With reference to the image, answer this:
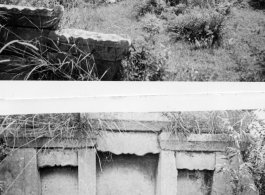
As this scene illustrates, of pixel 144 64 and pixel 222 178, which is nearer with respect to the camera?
pixel 222 178

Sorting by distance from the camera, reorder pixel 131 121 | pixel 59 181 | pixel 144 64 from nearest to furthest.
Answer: pixel 131 121
pixel 59 181
pixel 144 64

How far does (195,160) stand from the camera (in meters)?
3.05

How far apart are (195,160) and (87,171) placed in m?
1.02

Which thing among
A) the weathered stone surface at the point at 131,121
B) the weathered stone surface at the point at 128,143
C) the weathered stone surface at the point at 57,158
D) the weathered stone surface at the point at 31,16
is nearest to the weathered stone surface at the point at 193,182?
the weathered stone surface at the point at 128,143

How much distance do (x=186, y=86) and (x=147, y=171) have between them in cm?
118

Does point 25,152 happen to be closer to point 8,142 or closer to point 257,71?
point 8,142

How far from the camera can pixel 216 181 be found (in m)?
3.05

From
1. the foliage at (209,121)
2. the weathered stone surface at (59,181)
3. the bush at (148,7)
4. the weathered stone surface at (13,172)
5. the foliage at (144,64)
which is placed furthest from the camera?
the bush at (148,7)

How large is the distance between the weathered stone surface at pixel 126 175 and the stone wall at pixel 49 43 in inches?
34.6

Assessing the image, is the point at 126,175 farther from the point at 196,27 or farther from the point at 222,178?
the point at 196,27

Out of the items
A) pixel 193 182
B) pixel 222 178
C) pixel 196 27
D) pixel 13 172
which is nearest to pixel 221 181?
pixel 222 178

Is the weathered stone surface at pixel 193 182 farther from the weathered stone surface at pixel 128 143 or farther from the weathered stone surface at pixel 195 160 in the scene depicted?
the weathered stone surface at pixel 128 143

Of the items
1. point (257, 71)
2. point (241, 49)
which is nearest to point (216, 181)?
point (257, 71)

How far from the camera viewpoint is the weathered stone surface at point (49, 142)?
2.87 m
